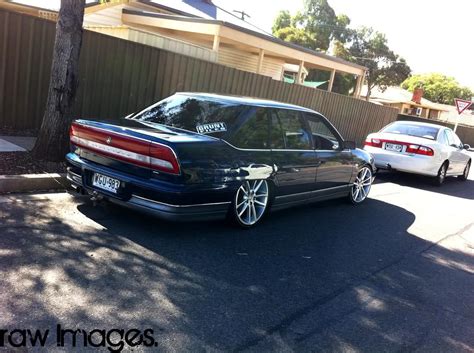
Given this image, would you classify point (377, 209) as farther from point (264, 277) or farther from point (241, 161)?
point (264, 277)

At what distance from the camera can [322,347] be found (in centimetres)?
328

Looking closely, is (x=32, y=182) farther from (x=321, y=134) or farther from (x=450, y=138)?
(x=450, y=138)

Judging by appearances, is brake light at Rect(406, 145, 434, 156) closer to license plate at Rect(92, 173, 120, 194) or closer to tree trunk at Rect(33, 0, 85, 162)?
tree trunk at Rect(33, 0, 85, 162)

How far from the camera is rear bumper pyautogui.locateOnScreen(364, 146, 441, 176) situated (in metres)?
10.6

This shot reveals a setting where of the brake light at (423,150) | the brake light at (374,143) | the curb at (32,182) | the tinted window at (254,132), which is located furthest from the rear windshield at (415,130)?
the curb at (32,182)

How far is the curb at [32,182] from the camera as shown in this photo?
559cm

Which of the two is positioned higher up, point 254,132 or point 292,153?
point 254,132

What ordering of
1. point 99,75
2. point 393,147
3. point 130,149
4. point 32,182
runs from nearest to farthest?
point 130,149 → point 32,182 → point 99,75 → point 393,147

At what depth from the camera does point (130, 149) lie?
4762 mm

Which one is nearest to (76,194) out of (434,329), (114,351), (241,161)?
(241,161)

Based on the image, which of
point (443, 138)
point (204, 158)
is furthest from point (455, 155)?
point (204, 158)

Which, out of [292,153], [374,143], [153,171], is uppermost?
[292,153]

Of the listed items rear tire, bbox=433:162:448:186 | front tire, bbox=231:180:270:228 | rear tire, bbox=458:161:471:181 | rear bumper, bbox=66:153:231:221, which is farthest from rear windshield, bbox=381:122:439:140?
rear bumper, bbox=66:153:231:221

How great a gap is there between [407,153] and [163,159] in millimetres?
7577
